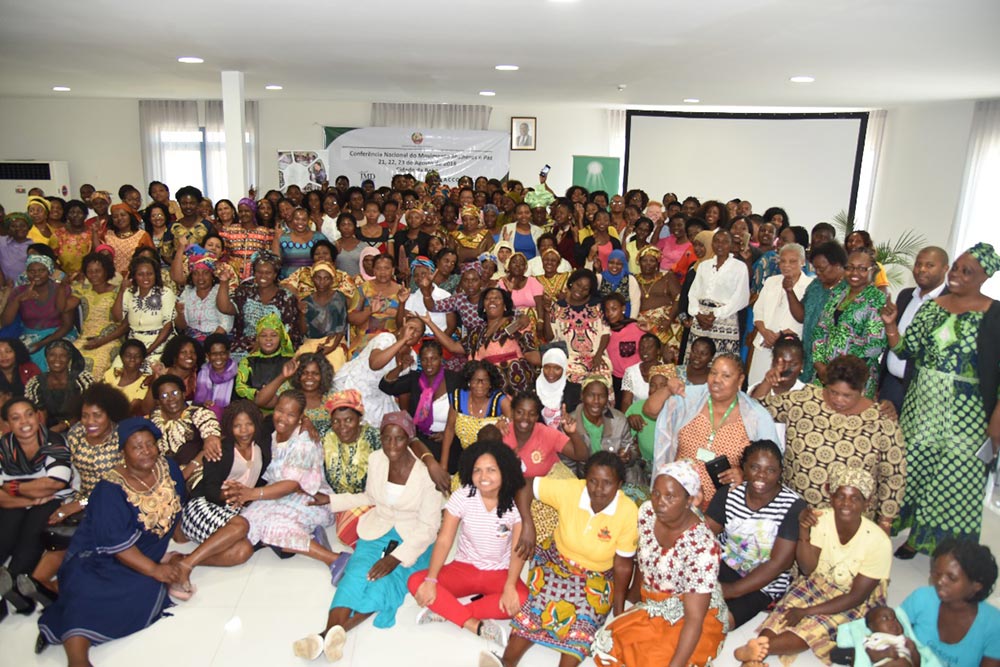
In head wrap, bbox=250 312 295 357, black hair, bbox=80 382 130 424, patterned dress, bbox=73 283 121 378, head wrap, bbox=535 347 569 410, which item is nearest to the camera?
black hair, bbox=80 382 130 424

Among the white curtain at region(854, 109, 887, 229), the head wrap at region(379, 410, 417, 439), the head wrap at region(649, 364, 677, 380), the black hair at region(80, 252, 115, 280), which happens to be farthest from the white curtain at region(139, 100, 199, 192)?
the white curtain at region(854, 109, 887, 229)

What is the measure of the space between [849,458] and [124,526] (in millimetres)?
3523

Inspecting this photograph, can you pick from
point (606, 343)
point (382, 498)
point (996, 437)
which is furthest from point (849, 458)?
point (382, 498)

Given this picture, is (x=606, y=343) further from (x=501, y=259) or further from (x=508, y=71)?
(x=508, y=71)

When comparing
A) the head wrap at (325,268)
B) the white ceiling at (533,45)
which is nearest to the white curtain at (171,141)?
the white ceiling at (533,45)

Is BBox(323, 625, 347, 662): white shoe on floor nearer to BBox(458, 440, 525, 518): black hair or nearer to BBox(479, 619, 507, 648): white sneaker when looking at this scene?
BBox(479, 619, 507, 648): white sneaker

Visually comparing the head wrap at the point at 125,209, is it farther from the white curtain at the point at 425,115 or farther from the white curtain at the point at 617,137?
the white curtain at the point at 617,137

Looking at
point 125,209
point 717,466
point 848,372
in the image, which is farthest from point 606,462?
point 125,209

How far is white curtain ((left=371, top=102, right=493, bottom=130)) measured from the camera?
12.5 m

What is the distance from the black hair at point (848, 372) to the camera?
3.51 metres

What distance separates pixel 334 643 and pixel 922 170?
10746 millimetres

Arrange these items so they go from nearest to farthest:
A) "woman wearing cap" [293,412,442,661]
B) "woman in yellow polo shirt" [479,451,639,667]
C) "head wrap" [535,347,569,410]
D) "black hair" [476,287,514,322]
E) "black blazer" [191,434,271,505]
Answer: "woman in yellow polo shirt" [479,451,639,667], "woman wearing cap" [293,412,442,661], "black blazer" [191,434,271,505], "head wrap" [535,347,569,410], "black hair" [476,287,514,322]

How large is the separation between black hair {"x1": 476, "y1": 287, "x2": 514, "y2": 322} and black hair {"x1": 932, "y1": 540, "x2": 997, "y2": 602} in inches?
122

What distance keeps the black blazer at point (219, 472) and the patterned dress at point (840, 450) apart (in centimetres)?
289
